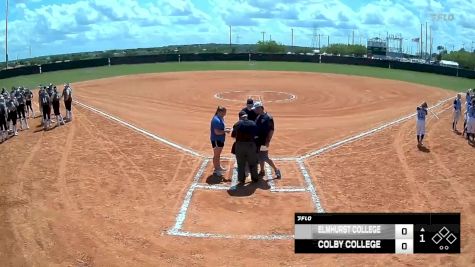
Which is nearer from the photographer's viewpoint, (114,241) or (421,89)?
(114,241)

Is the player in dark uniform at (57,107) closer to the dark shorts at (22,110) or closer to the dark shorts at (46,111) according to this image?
the dark shorts at (46,111)

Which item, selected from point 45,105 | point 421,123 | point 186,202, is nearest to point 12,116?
point 45,105

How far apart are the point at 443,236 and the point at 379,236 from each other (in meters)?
1.35

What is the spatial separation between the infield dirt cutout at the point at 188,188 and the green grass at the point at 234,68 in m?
19.8

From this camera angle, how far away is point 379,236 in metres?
9.23

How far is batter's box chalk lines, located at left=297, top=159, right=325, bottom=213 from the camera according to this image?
11.6 m

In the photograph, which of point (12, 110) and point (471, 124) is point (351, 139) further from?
point (12, 110)

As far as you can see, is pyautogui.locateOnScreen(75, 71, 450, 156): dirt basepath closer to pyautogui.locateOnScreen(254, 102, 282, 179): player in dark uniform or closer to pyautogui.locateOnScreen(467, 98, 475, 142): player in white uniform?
pyautogui.locateOnScreen(254, 102, 282, 179): player in dark uniform

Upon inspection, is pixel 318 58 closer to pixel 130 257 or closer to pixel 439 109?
pixel 439 109

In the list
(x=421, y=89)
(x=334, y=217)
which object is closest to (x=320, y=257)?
(x=334, y=217)

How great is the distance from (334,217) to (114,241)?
15.4ft

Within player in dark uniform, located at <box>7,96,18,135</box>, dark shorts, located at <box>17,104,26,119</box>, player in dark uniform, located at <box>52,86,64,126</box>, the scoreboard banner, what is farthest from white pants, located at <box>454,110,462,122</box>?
dark shorts, located at <box>17,104,26,119</box>

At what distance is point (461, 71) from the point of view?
149 feet

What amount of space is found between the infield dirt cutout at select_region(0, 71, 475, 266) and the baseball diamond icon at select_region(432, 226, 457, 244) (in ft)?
0.95
